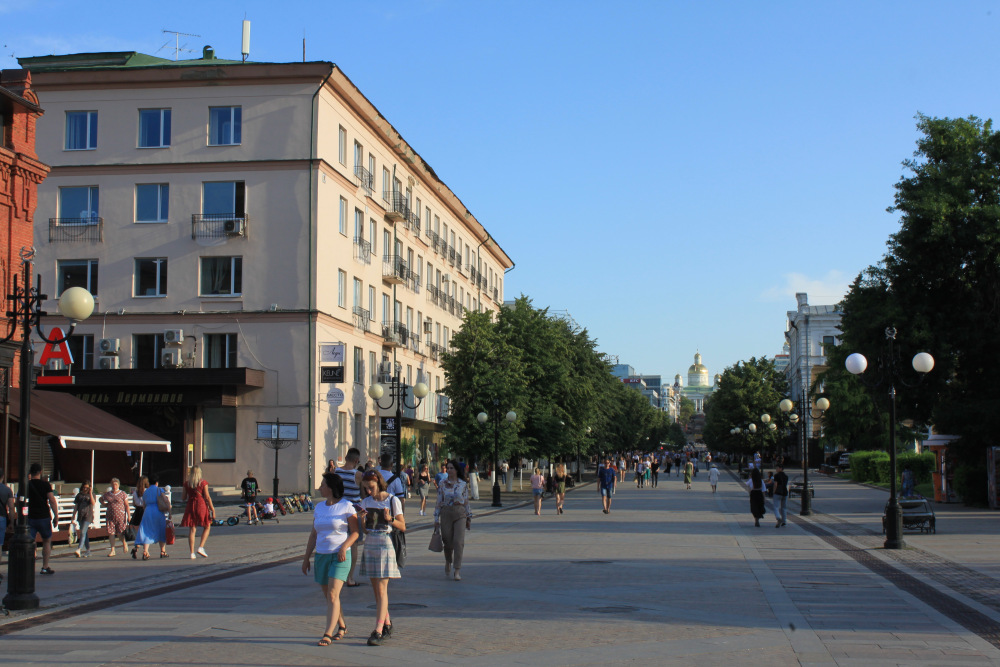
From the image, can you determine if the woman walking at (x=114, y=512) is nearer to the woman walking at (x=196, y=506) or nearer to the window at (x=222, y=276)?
the woman walking at (x=196, y=506)

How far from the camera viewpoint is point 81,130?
42.2 m

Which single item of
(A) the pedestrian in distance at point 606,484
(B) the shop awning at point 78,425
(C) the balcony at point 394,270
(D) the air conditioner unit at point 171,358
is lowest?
(A) the pedestrian in distance at point 606,484

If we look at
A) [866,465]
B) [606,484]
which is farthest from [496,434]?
[866,465]

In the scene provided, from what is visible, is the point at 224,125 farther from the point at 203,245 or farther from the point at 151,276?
the point at 151,276

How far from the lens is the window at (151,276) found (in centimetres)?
4166

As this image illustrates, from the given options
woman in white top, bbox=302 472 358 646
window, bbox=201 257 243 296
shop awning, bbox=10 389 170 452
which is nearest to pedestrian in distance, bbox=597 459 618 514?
shop awning, bbox=10 389 170 452

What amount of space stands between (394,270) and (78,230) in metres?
15.4

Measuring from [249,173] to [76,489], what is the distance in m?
21.6

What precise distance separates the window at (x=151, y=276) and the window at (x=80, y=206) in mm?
2835

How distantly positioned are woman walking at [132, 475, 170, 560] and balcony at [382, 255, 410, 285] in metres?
31.7

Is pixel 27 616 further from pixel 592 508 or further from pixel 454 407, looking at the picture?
pixel 454 407

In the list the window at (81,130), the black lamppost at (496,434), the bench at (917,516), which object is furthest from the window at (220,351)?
the bench at (917,516)

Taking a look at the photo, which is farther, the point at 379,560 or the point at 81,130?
the point at 81,130

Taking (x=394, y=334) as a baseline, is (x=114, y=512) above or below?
below
